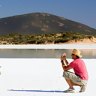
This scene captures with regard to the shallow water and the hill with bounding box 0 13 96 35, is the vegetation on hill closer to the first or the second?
the shallow water

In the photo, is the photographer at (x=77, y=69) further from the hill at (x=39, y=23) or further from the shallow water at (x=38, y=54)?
the hill at (x=39, y=23)

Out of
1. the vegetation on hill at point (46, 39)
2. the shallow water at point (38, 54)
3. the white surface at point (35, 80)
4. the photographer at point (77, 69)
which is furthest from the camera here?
the vegetation on hill at point (46, 39)

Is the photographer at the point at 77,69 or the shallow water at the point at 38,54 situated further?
the shallow water at the point at 38,54

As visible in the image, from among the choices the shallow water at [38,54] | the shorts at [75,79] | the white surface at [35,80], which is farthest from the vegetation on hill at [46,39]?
the shorts at [75,79]

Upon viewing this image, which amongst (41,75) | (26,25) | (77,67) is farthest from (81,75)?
(26,25)

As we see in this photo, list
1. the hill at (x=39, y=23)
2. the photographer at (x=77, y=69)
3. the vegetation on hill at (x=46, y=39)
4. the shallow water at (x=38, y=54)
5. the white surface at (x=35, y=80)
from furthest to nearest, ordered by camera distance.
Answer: the hill at (x=39, y=23), the vegetation on hill at (x=46, y=39), the shallow water at (x=38, y=54), the white surface at (x=35, y=80), the photographer at (x=77, y=69)

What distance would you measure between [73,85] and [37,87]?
1165mm

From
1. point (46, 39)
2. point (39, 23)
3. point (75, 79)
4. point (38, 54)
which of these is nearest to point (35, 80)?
point (75, 79)

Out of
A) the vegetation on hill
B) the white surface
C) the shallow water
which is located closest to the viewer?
the white surface

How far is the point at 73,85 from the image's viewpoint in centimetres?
1013

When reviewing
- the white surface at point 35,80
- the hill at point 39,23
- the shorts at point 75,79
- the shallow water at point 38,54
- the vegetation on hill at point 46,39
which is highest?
the hill at point 39,23

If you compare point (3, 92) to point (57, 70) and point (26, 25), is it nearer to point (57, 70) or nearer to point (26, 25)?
point (57, 70)

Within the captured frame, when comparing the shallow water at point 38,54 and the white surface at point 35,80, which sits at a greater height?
the shallow water at point 38,54

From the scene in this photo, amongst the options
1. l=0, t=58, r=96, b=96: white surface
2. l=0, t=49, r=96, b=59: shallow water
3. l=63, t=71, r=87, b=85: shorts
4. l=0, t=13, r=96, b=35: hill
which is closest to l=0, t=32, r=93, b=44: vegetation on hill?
l=0, t=49, r=96, b=59: shallow water
